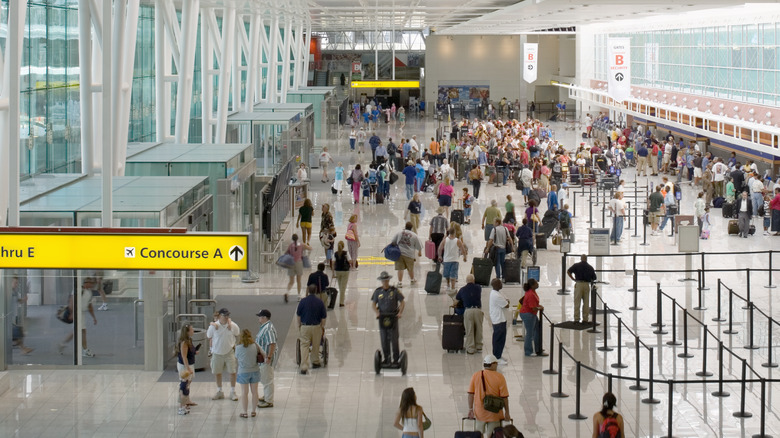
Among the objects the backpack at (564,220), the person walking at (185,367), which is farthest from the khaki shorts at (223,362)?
the backpack at (564,220)

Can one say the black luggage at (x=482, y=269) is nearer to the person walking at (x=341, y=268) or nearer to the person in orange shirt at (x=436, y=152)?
the person walking at (x=341, y=268)

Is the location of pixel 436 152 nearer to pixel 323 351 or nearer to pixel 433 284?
pixel 433 284

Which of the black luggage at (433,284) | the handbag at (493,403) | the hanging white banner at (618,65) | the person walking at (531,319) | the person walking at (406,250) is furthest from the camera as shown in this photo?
the hanging white banner at (618,65)

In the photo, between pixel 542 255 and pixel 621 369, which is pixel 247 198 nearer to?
pixel 542 255

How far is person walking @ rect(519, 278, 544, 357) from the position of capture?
1584 cm

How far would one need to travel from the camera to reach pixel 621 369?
613 inches

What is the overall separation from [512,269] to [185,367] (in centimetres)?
934

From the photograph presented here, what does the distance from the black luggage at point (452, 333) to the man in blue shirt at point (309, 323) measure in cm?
190

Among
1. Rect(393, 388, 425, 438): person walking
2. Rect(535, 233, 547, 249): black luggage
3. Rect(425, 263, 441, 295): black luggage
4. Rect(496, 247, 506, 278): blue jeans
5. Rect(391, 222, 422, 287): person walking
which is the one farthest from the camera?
Rect(535, 233, 547, 249): black luggage

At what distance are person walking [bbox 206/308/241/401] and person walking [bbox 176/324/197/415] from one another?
1.16ft

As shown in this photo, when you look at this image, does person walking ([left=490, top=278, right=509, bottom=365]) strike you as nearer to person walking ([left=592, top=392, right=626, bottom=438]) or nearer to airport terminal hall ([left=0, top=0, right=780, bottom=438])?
airport terminal hall ([left=0, top=0, right=780, bottom=438])

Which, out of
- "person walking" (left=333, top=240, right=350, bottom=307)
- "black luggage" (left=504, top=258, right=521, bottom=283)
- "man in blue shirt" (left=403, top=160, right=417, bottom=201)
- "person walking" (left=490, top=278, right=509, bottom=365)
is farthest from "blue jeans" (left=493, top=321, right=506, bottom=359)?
"man in blue shirt" (left=403, top=160, right=417, bottom=201)

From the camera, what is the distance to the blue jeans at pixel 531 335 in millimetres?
15961

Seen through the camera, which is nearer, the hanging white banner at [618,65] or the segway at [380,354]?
the segway at [380,354]
